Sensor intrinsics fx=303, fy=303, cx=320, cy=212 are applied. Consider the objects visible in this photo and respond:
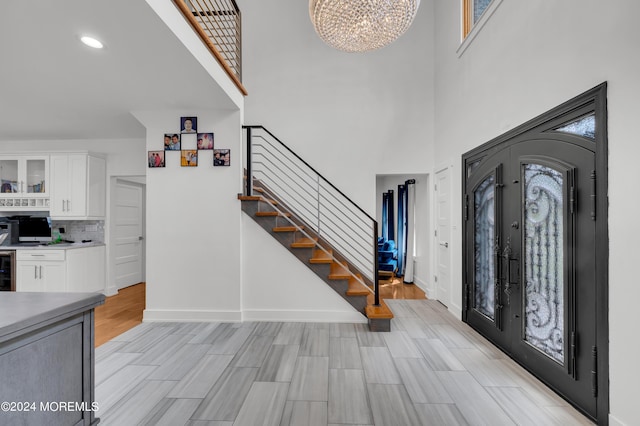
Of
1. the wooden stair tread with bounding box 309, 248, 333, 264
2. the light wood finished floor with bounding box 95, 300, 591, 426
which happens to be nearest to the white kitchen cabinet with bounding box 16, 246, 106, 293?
the light wood finished floor with bounding box 95, 300, 591, 426

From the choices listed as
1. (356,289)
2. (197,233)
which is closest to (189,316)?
(197,233)

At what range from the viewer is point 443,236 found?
14.9 feet

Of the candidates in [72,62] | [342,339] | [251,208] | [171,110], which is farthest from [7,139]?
[342,339]

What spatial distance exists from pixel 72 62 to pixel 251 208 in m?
2.12

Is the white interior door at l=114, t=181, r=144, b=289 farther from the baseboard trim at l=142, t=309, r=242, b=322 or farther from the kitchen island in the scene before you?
the kitchen island

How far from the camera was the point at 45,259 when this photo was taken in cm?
445

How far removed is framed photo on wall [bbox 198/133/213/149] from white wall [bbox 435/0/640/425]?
317 cm

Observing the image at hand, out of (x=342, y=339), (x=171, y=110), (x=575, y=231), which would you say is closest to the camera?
(x=575, y=231)

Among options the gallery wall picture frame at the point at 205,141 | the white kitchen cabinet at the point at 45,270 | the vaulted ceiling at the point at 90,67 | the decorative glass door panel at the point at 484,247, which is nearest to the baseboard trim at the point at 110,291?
the white kitchen cabinet at the point at 45,270

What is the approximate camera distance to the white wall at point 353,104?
5027mm

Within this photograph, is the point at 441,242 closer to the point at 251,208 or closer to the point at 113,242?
the point at 251,208

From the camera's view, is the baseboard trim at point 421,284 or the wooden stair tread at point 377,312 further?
the baseboard trim at point 421,284

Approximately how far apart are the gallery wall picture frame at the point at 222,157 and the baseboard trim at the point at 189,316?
1.85 m

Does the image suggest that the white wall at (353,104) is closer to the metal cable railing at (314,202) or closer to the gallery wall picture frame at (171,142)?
the metal cable railing at (314,202)
